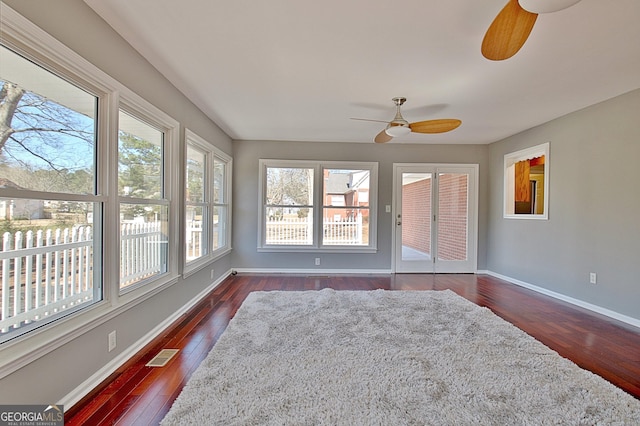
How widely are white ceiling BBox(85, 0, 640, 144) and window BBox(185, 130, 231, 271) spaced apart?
624mm

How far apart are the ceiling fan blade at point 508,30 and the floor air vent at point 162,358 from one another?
3092 millimetres

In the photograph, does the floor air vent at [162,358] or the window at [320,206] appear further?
the window at [320,206]

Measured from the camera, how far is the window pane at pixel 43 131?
4.33 feet

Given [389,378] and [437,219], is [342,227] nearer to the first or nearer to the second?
[437,219]

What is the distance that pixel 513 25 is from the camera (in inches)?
57.4

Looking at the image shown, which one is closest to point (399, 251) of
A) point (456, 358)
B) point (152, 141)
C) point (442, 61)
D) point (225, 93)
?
point (456, 358)

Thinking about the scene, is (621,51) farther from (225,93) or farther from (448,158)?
(225,93)

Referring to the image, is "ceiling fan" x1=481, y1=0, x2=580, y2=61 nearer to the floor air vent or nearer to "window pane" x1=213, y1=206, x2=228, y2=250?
the floor air vent

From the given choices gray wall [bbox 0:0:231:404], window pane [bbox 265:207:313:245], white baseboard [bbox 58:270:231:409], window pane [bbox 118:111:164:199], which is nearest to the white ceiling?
gray wall [bbox 0:0:231:404]

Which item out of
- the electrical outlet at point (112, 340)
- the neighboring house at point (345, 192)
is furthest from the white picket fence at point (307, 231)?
the electrical outlet at point (112, 340)

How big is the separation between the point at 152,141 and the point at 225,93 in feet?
3.08

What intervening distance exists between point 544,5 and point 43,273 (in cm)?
301

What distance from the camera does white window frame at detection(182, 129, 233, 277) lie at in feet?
10.4

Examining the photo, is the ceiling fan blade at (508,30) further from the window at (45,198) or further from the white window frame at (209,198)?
the white window frame at (209,198)
